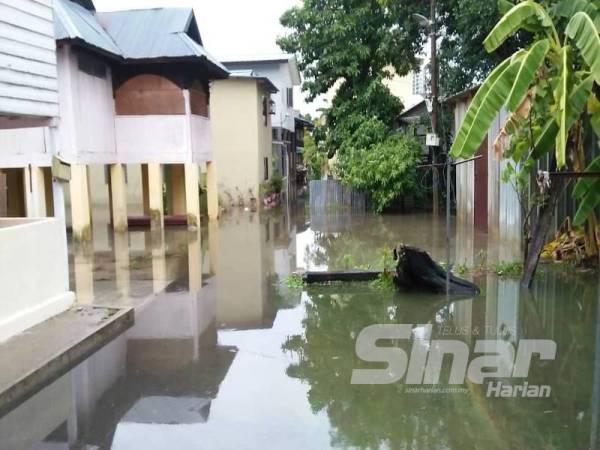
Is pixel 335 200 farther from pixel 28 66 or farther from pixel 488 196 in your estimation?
pixel 28 66

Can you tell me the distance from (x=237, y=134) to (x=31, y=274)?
59.9 ft

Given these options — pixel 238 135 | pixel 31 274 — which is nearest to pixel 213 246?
pixel 31 274

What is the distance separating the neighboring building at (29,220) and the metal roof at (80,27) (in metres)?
6.07

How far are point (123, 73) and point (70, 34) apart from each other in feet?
12.0

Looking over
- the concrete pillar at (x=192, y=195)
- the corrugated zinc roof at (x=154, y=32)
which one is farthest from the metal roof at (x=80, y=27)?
the concrete pillar at (x=192, y=195)

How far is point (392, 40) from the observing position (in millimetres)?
21078

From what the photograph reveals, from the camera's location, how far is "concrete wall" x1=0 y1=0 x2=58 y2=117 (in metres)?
7.15

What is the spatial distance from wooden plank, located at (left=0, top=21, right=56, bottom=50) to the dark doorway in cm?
1156

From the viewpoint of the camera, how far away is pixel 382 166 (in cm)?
1991

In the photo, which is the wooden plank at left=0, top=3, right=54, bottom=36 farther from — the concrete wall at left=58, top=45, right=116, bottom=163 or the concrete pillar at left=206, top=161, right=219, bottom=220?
the concrete pillar at left=206, top=161, right=219, bottom=220

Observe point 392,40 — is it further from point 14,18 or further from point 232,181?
point 14,18

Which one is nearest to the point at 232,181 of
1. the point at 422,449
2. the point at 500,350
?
the point at 500,350

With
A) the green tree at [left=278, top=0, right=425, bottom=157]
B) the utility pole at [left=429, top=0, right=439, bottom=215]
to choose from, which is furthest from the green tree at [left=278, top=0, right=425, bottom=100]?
the utility pole at [left=429, top=0, right=439, bottom=215]

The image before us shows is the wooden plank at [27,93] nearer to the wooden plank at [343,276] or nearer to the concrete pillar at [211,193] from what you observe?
the wooden plank at [343,276]
